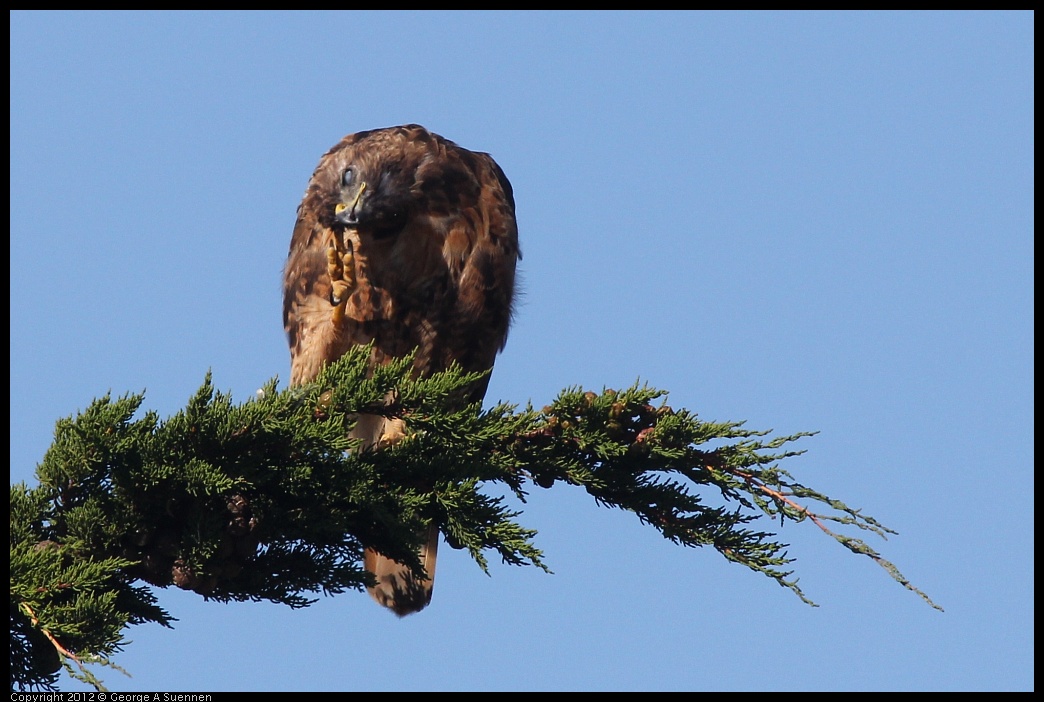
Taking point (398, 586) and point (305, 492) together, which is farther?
point (398, 586)

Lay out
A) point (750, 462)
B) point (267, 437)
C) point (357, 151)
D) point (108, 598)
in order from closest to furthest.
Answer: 1. point (108, 598)
2. point (267, 437)
3. point (750, 462)
4. point (357, 151)

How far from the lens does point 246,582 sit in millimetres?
3361

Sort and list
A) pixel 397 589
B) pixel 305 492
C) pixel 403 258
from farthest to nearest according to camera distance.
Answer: pixel 403 258 → pixel 397 589 → pixel 305 492

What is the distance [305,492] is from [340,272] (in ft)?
5.42

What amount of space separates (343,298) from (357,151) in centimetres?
52

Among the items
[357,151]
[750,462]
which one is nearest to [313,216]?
[357,151]

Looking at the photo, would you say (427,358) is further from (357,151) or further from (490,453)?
(490,453)

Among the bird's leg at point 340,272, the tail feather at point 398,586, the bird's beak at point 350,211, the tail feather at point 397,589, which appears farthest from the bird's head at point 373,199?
the tail feather at point 397,589

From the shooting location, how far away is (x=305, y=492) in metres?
3.41

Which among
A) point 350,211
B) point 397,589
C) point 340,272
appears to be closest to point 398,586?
point 397,589

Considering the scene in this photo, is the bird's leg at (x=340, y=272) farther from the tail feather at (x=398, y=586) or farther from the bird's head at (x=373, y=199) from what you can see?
the tail feather at (x=398, y=586)

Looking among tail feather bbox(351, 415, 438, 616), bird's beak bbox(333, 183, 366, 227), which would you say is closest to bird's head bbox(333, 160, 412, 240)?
bird's beak bbox(333, 183, 366, 227)

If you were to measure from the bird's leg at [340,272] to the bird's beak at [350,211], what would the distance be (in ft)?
0.74

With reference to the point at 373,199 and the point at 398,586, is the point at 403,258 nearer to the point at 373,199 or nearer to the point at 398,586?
the point at 373,199
